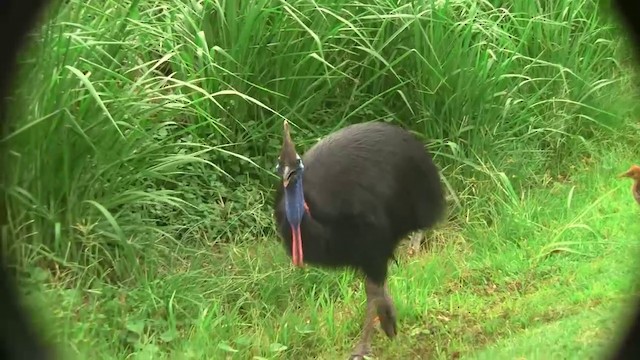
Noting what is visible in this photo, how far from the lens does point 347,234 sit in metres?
1.89

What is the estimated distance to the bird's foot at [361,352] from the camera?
1.97 meters

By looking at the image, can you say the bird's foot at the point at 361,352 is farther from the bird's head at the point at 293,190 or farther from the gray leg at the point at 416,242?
the gray leg at the point at 416,242

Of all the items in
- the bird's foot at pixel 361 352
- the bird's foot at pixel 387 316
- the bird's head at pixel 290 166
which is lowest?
the bird's foot at pixel 361 352

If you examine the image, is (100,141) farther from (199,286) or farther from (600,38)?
(600,38)

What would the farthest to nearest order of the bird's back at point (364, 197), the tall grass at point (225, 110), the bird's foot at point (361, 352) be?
the tall grass at point (225, 110) → the bird's foot at point (361, 352) → the bird's back at point (364, 197)

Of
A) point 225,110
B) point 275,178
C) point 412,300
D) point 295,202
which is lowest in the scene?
point 412,300

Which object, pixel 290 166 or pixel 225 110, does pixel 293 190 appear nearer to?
pixel 290 166

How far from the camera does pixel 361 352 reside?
198 cm

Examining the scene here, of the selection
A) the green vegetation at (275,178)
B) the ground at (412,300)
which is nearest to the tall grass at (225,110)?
the green vegetation at (275,178)

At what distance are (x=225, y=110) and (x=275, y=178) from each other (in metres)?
0.25

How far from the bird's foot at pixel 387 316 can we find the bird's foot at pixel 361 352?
0.06 metres

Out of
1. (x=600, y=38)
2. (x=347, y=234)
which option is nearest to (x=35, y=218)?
(x=347, y=234)

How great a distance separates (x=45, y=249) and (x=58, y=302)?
0.61ft

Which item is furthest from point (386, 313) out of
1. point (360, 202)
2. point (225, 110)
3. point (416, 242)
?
point (225, 110)
